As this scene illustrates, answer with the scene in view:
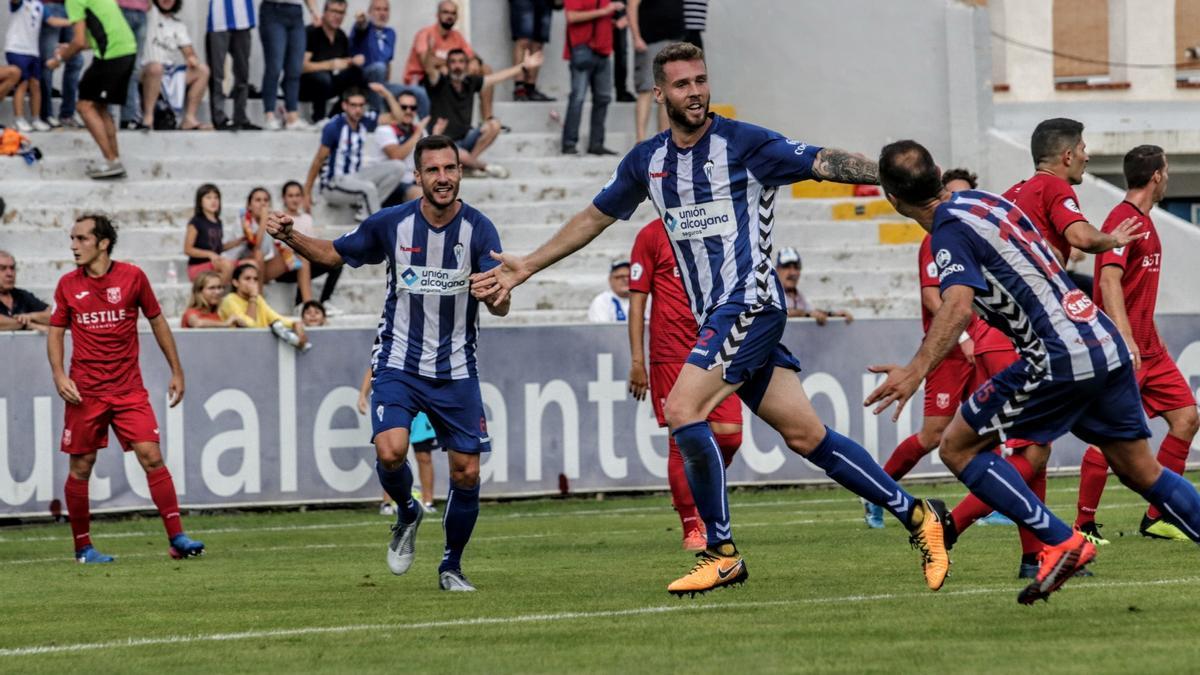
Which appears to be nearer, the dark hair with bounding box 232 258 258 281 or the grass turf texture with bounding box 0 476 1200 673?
the grass turf texture with bounding box 0 476 1200 673

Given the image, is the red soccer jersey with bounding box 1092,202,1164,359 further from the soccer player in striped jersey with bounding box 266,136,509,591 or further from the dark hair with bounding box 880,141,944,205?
the soccer player in striped jersey with bounding box 266,136,509,591

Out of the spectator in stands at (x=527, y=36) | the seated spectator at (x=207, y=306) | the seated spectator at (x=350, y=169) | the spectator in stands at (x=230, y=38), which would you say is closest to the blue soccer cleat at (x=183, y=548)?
the seated spectator at (x=207, y=306)

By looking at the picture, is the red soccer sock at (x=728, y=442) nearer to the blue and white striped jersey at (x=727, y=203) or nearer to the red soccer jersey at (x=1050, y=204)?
the red soccer jersey at (x=1050, y=204)

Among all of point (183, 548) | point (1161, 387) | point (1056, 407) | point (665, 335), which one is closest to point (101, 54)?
point (183, 548)

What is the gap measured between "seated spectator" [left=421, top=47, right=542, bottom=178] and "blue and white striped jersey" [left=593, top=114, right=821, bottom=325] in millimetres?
12708

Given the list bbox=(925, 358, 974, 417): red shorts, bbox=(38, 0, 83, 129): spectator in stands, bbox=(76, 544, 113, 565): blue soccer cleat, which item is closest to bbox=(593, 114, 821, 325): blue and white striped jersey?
bbox=(925, 358, 974, 417): red shorts

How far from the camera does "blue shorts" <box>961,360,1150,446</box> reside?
7.55 m

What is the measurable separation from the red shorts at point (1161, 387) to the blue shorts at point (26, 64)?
1319 centimetres

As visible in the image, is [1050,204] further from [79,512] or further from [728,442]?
[79,512]

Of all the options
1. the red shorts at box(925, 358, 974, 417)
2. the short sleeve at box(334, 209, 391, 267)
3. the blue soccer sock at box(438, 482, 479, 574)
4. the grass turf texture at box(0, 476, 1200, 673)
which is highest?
the short sleeve at box(334, 209, 391, 267)

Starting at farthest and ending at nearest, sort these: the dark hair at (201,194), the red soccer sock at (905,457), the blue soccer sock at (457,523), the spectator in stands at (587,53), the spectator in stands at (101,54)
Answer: the spectator in stands at (587,53) → the spectator in stands at (101,54) → the dark hair at (201,194) → the red soccer sock at (905,457) → the blue soccer sock at (457,523)

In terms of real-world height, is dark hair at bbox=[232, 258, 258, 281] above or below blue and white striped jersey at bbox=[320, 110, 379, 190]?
below

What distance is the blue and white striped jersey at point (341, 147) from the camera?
65.5 ft

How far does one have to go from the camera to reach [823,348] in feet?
55.1
